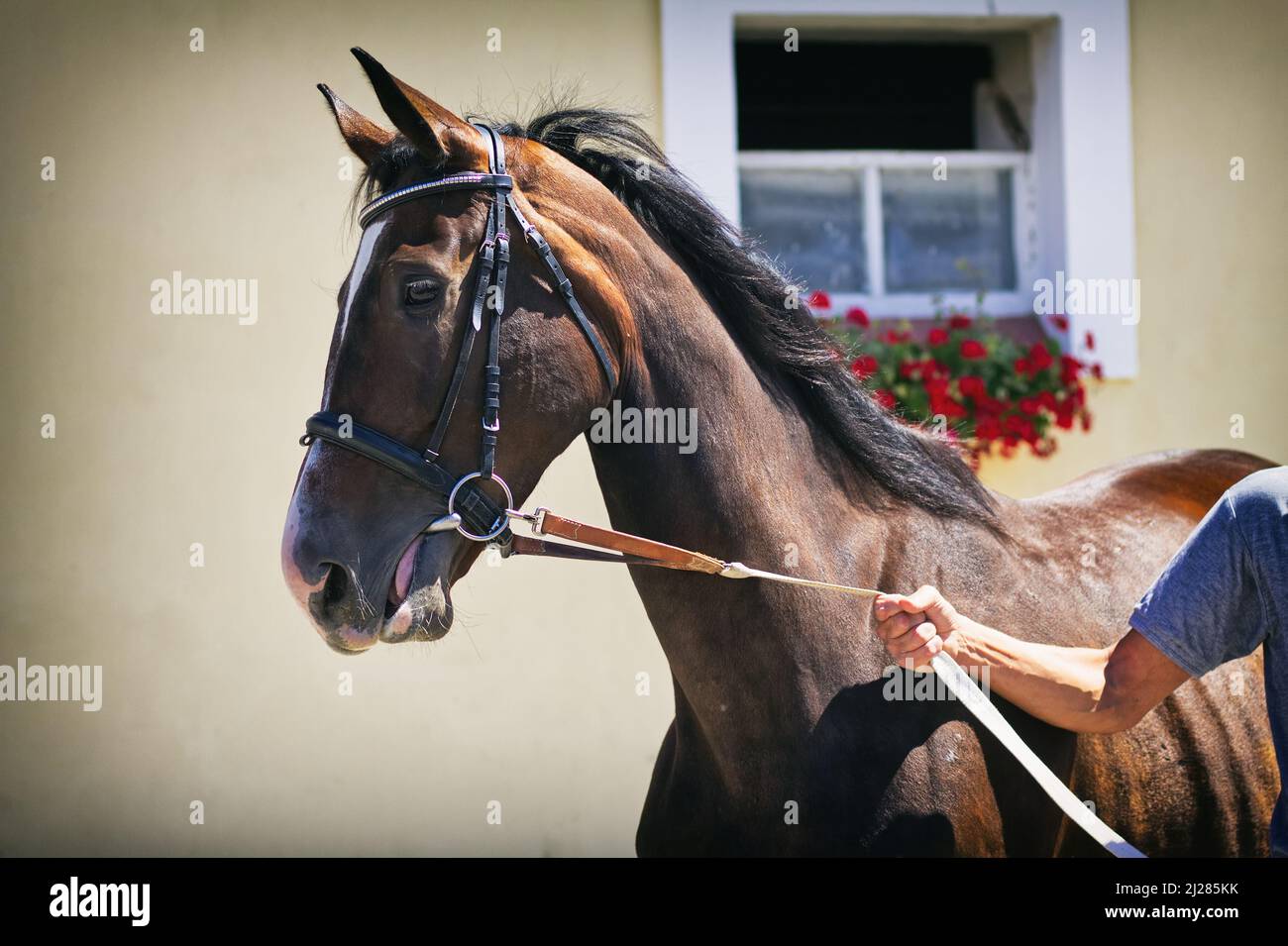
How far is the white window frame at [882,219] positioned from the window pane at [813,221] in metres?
0.03

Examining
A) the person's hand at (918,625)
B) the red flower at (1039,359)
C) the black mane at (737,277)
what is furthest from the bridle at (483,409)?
the red flower at (1039,359)

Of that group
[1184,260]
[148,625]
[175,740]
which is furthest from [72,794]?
[1184,260]

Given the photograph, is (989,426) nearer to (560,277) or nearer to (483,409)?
(560,277)

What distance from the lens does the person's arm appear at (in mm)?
2080

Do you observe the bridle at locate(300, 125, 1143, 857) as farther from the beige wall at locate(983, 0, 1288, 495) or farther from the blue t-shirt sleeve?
the beige wall at locate(983, 0, 1288, 495)

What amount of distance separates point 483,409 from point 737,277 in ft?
2.21

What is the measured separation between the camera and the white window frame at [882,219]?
5129 millimetres

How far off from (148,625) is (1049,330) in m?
4.18

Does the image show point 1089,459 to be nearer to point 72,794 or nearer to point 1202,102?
point 1202,102

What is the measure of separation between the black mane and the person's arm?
352 millimetres

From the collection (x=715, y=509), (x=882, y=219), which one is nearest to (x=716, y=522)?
(x=715, y=509)

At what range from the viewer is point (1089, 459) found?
505cm

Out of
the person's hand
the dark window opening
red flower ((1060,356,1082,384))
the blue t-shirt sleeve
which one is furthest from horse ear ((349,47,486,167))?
the dark window opening
